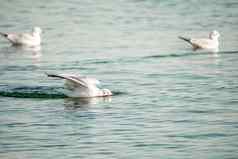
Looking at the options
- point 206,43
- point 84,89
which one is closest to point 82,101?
point 84,89

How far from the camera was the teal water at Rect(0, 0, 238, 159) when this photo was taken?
16.0 metres

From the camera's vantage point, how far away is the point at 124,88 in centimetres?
2188

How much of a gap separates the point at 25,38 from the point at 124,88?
378 inches

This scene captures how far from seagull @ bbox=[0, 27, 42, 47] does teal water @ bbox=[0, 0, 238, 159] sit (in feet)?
0.95

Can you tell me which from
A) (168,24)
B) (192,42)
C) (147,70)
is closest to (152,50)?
(192,42)

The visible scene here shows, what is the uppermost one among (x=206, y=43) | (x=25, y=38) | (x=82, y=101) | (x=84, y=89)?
(x=25, y=38)

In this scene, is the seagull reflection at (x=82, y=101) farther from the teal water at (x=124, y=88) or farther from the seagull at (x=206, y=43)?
the seagull at (x=206, y=43)

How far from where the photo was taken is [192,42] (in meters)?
28.6

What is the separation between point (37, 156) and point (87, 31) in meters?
17.7

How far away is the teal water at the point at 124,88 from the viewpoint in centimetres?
1605

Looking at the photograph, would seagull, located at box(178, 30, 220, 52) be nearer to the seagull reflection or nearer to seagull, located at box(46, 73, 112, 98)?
seagull, located at box(46, 73, 112, 98)

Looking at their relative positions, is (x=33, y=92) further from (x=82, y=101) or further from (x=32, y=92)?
(x=82, y=101)

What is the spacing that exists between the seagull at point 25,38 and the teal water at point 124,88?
0.95ft

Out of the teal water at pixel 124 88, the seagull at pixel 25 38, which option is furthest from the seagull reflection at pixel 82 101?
the seagull at pixel 25 38
